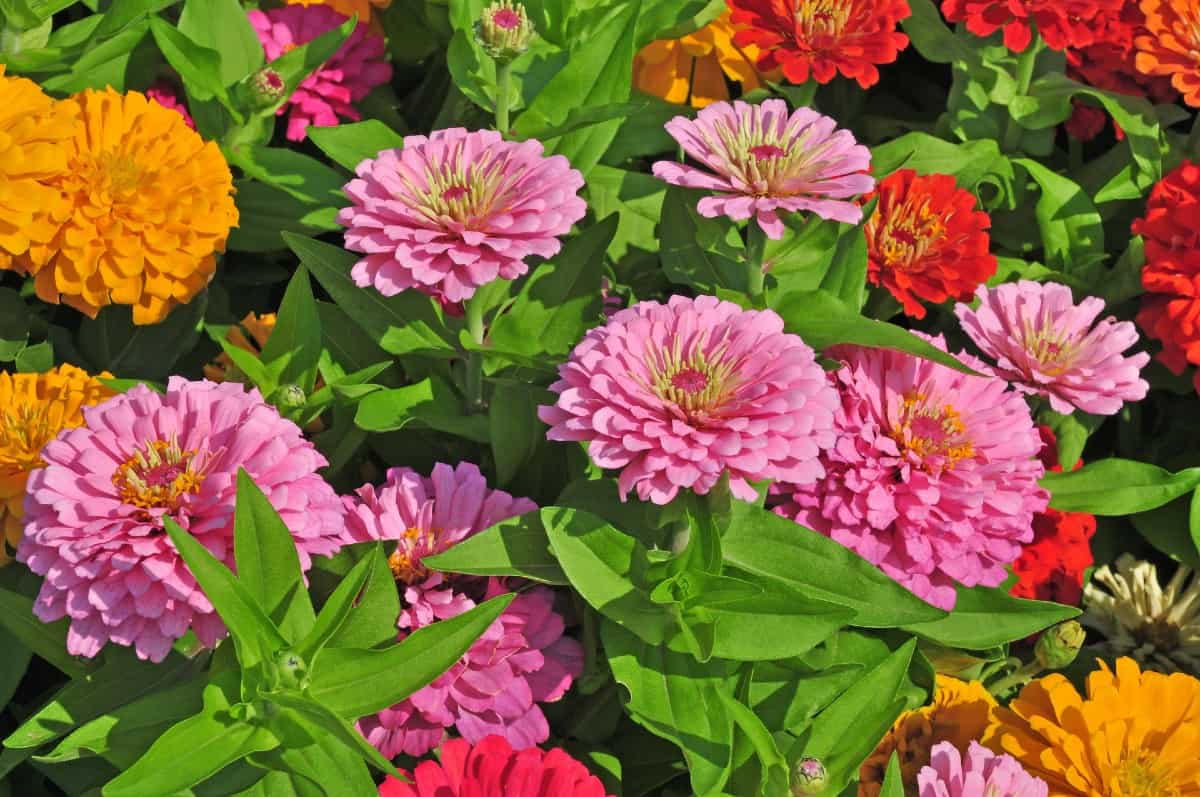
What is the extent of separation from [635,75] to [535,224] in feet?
2.24

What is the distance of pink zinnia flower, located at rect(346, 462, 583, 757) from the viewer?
1101 millimetres

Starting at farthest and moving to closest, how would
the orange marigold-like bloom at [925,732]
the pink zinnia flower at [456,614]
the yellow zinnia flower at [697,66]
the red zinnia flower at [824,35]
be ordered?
the yellow zinnia flower at [697,66], the red zinnia flower at [824,35], the orange marigold-like bloom at [925,732], the pink zinnia flower at [456,614]

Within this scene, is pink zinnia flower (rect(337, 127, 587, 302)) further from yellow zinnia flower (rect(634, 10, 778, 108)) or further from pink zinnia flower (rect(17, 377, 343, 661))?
yellow zinnia flower (rect(634, 10, 778, 108))

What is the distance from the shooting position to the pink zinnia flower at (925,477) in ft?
3.79

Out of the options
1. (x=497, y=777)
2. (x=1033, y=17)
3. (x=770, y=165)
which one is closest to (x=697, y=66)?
(x=1033, y=17)

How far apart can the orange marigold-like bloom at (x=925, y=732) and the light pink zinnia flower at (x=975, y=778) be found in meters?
0.11

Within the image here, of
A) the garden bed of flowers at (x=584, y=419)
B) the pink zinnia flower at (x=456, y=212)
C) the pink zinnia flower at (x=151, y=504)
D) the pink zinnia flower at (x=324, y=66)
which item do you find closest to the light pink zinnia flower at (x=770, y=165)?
the garden bed of flowers at (x=584, y=419)

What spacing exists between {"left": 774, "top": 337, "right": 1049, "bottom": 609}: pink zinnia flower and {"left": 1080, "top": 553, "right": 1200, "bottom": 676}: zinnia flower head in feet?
1.18

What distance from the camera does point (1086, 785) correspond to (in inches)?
46.2

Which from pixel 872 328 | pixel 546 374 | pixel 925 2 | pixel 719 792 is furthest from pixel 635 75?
pixel 719 792

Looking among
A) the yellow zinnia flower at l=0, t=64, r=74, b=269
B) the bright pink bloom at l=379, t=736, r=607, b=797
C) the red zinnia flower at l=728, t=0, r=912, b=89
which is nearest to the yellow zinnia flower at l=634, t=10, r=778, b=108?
the red zinnia flower at l=728, t=0, r=912, b=89

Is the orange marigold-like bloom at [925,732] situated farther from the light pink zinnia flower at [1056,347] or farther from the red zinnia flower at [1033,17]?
the red zinnia flower at [1033,17]

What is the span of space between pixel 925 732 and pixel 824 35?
30.2 inches

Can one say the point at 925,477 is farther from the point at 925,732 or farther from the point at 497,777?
the point at 497,777
